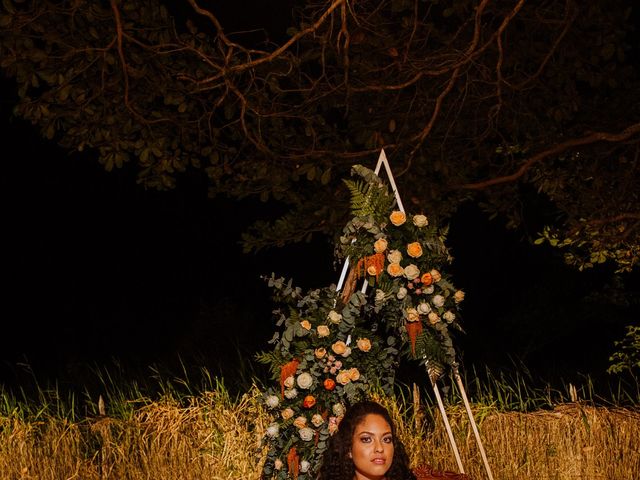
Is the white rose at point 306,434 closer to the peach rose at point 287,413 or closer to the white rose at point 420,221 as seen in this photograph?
the peach rose at point 287,413

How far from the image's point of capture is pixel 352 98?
6.96 m

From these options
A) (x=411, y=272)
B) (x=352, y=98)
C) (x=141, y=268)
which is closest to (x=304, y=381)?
(x=411, y=272)

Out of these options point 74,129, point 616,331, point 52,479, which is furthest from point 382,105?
point 616,331

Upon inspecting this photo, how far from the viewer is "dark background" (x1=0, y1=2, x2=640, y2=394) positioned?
13328mm

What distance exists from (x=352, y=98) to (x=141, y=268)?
26.9 ft

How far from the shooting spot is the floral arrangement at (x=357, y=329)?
4.54 meters

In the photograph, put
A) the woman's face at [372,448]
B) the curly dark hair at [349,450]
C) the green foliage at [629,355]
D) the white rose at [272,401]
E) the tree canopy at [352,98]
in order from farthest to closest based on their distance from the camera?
the green foliage at [629,355] → the tree canopy at [352,98] → the white rose at [272,401] → the curly dark hair at [349,450] → the woman's face at [372,448]

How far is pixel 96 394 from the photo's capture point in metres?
10.6

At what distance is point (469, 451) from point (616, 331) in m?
7.08

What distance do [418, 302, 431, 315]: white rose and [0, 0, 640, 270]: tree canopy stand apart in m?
1.26

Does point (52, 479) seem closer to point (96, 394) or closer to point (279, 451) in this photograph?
point (279, 451)

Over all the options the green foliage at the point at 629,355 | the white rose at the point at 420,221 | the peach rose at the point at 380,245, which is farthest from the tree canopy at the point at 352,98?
the peach rose at the point at 380,245

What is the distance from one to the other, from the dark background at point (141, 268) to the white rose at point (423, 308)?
332 inches

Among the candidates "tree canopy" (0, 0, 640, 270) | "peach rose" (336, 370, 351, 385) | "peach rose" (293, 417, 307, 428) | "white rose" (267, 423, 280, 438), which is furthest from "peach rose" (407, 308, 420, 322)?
"tree canopy" (0, 0, 640, 270)
